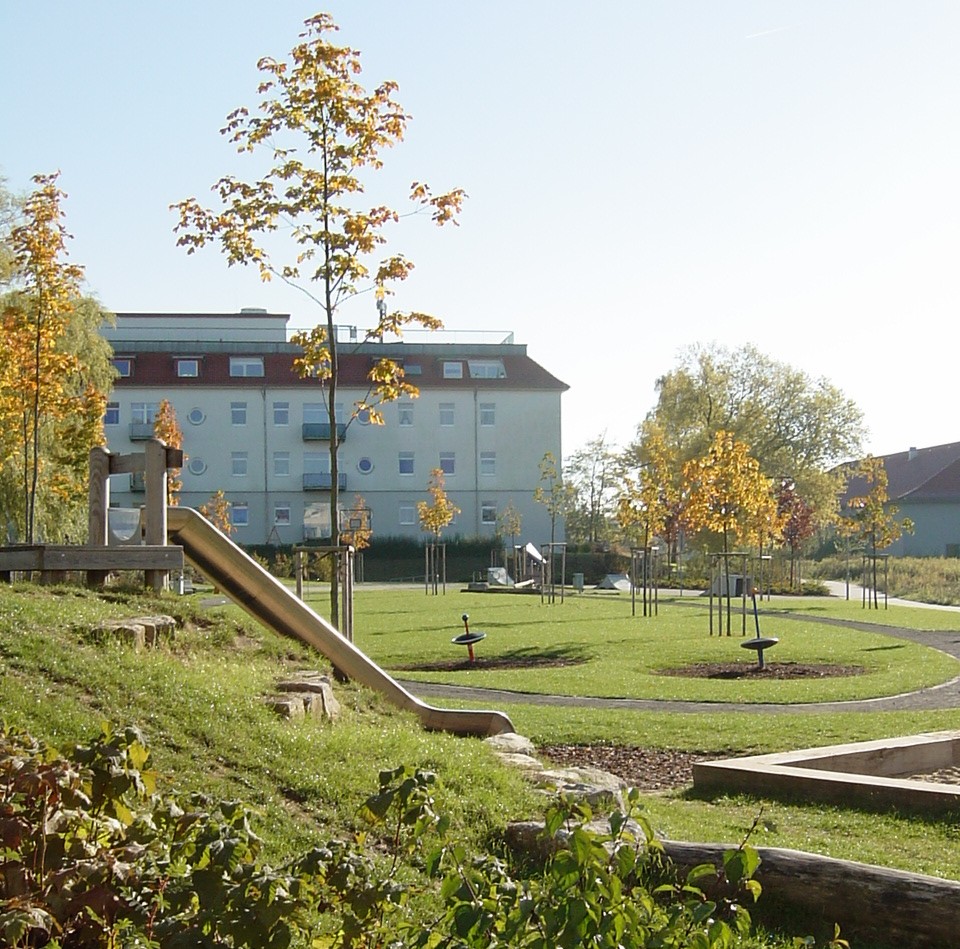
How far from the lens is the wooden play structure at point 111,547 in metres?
10.1

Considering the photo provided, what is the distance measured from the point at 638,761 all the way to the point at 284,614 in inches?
126

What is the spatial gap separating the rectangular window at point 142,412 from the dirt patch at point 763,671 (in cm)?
5945

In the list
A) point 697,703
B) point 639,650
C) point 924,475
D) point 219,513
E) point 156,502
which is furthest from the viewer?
point 924,475

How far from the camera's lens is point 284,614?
1125 centimetres

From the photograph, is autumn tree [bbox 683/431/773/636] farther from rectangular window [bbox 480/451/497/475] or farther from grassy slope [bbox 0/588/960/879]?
rectangular window [bbox 480/451/497/475]

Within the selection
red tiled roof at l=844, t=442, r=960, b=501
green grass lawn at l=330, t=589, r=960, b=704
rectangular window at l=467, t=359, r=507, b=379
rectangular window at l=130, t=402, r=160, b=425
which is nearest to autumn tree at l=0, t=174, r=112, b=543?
green grass lawn at l=330, t=589, r=960, b=704

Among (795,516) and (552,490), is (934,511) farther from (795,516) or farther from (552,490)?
(552,490)

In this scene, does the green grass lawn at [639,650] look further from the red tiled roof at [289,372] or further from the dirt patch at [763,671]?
the red tiled roof at [289,372]

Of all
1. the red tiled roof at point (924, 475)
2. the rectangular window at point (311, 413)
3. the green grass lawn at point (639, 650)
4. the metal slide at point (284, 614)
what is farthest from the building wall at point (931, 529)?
the metal slide at point (284, 614)

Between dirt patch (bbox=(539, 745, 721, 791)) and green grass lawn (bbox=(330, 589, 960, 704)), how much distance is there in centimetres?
449

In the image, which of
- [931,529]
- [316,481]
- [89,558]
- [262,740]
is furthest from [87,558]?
[931,529]

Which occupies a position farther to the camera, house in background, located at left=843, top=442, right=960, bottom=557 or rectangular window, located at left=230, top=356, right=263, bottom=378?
house in background, located at left=843, top=442, right=960, bottom=557

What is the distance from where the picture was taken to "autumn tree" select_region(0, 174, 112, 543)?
26.3 m

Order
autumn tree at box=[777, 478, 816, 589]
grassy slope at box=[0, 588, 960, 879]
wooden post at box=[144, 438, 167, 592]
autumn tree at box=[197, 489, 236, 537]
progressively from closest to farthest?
1. grassy slope at box=[0, 588, 960, 879]
2. wooden post at box=[144, 438, 167, 592]
3. autumn tree at box=[197, 489, 236, 537]
4. autumn tree at box=[777, 478, 816, 589]
